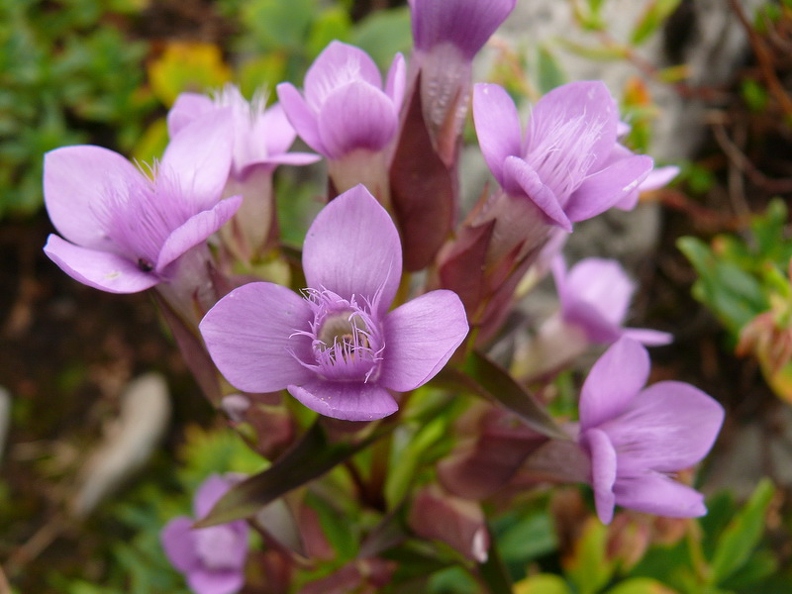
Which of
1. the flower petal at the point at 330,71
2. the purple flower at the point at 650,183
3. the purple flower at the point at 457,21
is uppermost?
the purple flower at the point at 457,21

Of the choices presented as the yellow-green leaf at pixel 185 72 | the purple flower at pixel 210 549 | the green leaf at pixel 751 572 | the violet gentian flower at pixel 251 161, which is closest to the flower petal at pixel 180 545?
the purple flower at pixel 210 549

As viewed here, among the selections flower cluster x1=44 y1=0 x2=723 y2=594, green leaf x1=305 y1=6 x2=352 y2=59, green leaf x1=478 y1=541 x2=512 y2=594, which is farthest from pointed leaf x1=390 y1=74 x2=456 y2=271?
green leaf x1=305 y1=6 x2=352 y2=59

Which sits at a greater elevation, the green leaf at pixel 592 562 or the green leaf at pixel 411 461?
the green leaf at pixel 411 461

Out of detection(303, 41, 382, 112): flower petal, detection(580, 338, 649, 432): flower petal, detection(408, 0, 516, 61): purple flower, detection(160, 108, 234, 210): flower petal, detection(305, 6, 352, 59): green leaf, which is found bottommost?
detection(580, 338, 649, 432): flower petal

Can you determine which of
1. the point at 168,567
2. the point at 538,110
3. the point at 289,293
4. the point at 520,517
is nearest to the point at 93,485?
the point at 168,567

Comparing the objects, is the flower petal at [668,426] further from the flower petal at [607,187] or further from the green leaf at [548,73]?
the green leaf at [548,73]

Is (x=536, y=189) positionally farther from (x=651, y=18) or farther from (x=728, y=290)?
(x=651, y=18)

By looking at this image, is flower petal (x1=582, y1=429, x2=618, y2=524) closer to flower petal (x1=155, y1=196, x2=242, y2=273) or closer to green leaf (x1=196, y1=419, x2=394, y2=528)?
green leaf (x1=196, y1=419, x2=394, y2=528)
